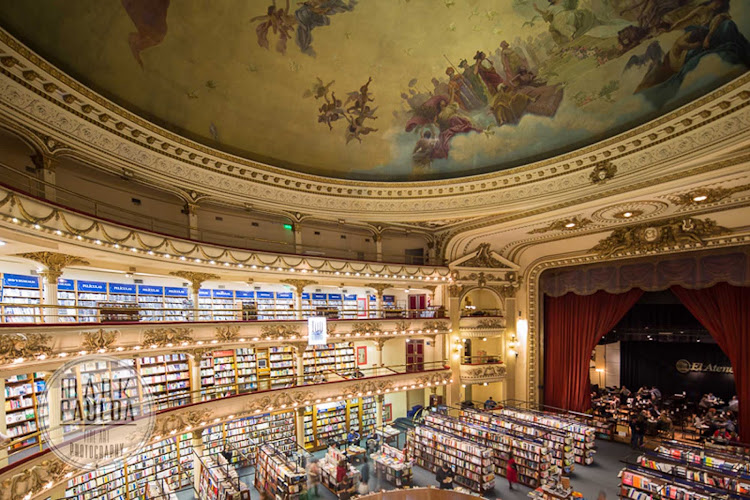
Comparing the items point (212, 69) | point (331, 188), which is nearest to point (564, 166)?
point (331, 188)

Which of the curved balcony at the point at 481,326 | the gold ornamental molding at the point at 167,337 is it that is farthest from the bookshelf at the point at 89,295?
the curved balcony at the point at 481,326

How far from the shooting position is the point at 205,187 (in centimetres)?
1379

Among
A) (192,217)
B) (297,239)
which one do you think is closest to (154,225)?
(192,217)

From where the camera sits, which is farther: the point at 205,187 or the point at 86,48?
the point at 205,187

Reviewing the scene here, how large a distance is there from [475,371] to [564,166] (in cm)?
1018

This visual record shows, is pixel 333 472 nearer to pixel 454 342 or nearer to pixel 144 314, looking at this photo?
pixel 144 314

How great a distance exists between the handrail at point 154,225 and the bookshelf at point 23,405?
417cm

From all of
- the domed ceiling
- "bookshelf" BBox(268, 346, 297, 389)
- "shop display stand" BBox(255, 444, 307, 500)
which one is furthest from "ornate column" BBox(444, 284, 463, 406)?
"shop display stand" BBox(255, 444, 307, 500)

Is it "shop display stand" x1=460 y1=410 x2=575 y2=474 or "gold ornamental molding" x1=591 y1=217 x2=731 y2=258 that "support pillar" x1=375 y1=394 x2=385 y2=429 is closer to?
"shop display stand" x1=460 y1=410 x2=575 y2=474

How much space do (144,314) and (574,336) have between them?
18.6 metres

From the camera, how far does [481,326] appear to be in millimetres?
19094

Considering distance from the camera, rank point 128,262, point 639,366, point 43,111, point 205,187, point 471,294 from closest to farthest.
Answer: point 43,111, point 128,262, point 205,187, point 639,366, point 471,294

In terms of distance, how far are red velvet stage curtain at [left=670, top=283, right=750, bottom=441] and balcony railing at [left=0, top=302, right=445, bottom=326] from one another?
10405 mm

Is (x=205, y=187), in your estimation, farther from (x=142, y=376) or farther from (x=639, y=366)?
(x=639, y=366)
